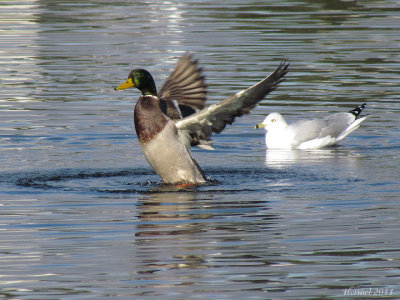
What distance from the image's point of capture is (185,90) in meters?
12.4

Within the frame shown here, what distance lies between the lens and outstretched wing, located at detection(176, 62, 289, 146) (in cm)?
1058

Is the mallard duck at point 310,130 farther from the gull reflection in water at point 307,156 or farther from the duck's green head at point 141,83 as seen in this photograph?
the duck's green head at point 141,83

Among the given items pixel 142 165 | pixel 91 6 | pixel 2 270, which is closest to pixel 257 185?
pixel 142 165

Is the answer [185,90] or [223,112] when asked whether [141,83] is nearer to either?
[185,90]

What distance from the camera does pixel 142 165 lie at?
12867mm

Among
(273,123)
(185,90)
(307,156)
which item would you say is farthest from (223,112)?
(273,123)

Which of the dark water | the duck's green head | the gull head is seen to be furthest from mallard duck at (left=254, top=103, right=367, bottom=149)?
the duck's green head

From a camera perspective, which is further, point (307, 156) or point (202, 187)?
point (307, 156)

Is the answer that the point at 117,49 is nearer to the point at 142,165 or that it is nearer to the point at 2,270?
the point at 142,165

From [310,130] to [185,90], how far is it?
9.62ft

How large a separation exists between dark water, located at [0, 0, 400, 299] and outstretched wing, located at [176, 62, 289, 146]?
0.66 m

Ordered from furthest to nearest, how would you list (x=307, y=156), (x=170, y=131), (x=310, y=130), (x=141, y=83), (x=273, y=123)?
(x=273, y=123), (x=310, y=130), (x=307, y=156), (x=141, y=83), (x=170, y=131)

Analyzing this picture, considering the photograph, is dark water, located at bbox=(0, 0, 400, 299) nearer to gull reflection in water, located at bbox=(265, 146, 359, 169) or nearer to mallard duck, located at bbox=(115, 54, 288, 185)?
gull reflection in water, located at bbox=(265, 146, 359, 169)

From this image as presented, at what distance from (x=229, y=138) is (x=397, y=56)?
854 cm
